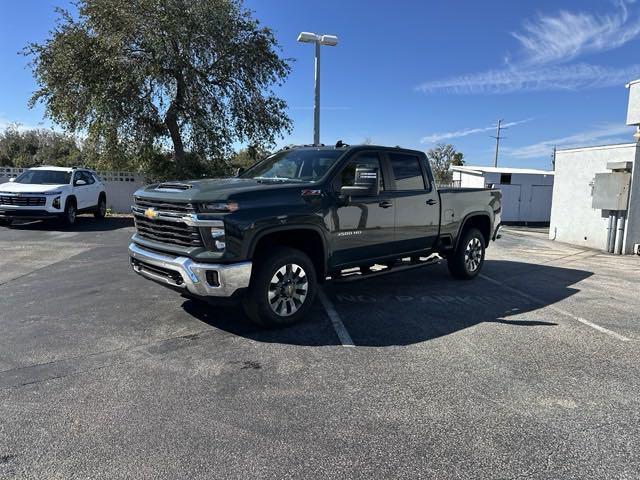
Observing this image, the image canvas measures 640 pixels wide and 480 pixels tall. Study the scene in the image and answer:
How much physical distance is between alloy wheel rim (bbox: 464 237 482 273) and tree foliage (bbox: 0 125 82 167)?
42.4 metres

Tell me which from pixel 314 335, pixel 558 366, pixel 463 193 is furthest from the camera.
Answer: pixel 463 193

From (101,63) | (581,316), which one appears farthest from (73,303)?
(101,63)

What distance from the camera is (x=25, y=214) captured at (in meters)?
13.3

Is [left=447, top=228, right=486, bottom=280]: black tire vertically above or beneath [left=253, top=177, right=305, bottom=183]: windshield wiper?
beneath

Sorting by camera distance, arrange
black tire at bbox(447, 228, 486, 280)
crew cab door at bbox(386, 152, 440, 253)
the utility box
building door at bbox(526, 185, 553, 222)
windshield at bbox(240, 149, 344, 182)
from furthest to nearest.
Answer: building door at bbox(526, 185, 553, 222) < the utility box < black tire at bbox(447, 228, 486, 280) < crew cab door at bbox(386, 152, 440, 253) < windshield at bbox(240, 149, 344, 182)

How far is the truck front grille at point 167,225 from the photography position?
4.67 meters

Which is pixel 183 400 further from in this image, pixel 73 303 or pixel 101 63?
pixel 101 63

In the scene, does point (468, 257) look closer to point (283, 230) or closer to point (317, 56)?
point (283, 230)

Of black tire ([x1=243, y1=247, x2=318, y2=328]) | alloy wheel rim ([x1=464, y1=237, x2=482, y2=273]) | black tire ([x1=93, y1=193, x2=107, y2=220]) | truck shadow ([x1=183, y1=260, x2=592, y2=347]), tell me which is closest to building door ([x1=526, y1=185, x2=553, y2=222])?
truck shadow ([x1=183, y1=260, x2=592, y2=347])

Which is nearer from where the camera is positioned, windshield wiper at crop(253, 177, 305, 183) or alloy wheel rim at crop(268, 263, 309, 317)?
alloy wheel rim at crop(268, 263, 309, 317)

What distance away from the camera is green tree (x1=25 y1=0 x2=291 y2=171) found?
16.4 m

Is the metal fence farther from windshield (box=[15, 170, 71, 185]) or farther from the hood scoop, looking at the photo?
the hood scoop

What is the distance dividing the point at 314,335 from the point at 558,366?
2.31 meters

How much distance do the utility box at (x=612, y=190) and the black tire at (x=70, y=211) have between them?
14.6 m
